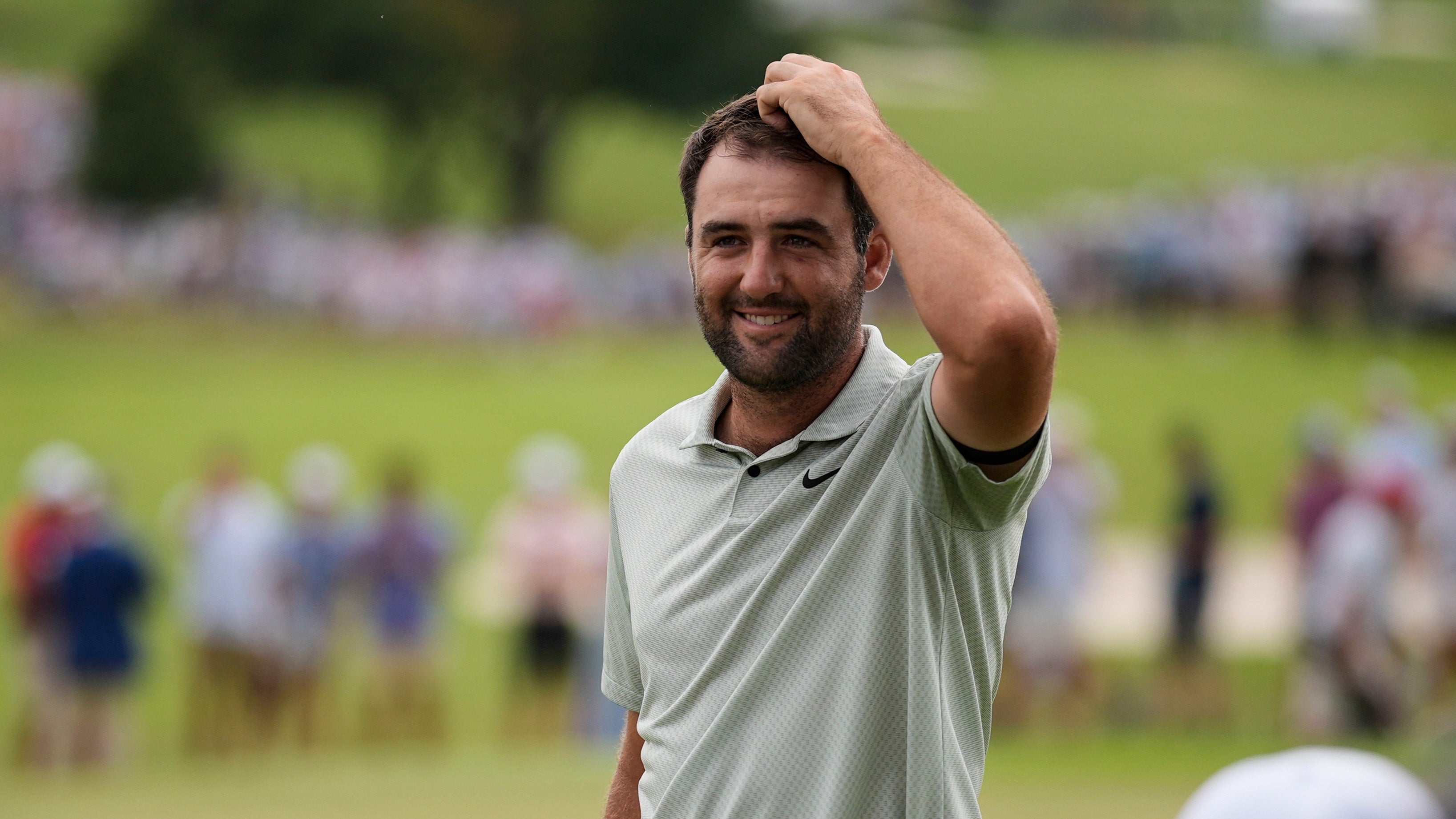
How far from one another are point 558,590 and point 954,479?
330 inches

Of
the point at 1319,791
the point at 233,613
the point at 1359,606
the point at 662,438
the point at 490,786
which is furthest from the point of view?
the point at 233,613

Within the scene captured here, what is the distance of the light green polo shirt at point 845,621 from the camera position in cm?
204

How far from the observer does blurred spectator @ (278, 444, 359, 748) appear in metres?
10.3

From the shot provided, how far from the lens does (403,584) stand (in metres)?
10.4

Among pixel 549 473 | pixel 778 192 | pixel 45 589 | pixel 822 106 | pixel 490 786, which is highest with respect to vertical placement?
pixel 822 106

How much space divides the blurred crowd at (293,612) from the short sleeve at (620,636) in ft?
23.9

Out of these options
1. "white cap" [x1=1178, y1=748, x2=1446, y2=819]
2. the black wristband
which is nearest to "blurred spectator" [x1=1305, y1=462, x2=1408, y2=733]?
the black wristband

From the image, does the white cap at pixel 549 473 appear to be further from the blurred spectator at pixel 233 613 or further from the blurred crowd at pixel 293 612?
the blurred spectator at pixel 233 613

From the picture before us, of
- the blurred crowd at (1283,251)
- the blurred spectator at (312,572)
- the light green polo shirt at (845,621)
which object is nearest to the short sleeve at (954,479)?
the light green polo shirt at (845,621)

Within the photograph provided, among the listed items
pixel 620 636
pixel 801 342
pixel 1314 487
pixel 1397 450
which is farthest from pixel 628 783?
pixel 1397 450

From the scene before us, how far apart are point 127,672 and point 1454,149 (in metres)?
35.5

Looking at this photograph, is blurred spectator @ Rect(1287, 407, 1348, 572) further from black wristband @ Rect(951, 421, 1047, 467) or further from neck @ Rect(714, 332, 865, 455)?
black wristband @ Rect(951, 421, 1047, 467)

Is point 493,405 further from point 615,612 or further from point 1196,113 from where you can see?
point 1196,113

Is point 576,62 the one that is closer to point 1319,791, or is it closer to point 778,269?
point 778,269
